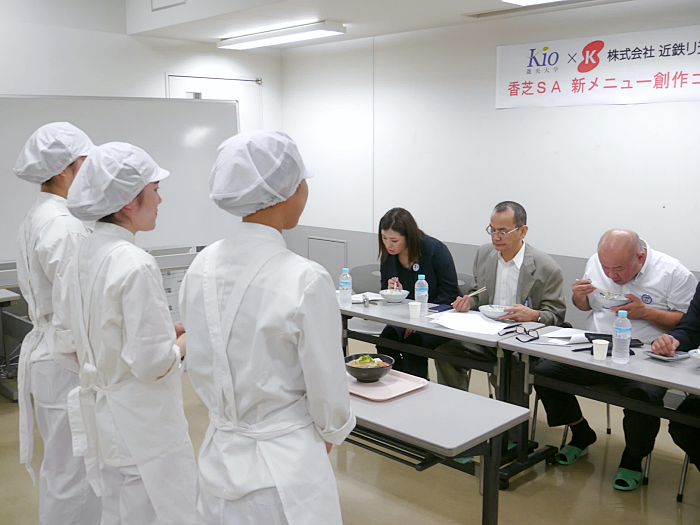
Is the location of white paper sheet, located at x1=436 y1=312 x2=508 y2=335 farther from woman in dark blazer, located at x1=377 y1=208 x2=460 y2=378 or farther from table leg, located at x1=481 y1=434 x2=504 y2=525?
table leg, located at x1=481 y1=434 x2=504 y2=525

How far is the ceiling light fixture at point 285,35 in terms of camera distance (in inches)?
195

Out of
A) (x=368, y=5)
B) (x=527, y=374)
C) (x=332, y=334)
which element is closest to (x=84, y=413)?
(x=332, y=334)

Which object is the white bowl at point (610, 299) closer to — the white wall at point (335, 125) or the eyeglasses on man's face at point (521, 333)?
the eyeglasses on man's face at point (521, 333)

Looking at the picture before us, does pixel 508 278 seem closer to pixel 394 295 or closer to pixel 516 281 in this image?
pixel 516 281

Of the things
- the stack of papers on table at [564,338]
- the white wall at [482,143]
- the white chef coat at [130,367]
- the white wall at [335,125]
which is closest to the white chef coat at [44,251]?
the white chef coat at [130,367]

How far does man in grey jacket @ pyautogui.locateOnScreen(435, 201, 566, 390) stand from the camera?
358cm

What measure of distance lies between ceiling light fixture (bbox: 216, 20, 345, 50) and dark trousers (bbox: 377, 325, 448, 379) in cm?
234

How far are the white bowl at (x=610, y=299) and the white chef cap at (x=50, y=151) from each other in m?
2.46

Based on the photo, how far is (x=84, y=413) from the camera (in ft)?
7.20

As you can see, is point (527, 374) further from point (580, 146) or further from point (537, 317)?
point (580, 146)

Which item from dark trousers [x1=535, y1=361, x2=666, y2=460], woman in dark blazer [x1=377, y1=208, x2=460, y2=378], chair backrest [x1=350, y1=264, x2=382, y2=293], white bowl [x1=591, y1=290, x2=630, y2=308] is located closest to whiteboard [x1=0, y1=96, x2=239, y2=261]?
chair backrest [x1=350, y1=264, x2=382, y2=293]

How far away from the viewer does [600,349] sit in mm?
2846

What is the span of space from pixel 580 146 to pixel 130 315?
3.53 m

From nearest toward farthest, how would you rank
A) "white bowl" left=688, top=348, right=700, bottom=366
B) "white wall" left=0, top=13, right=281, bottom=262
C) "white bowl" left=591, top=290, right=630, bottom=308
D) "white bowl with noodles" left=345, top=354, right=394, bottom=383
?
"white bowl with noodles" left=345, top=354, right=394, bottom=383 → "white bowl" left=688, top=348, right=700, bottom=366 → "white bowl" left=591, top=290, right=630, bottom=308 → "white wall" left=0, top=13, right=281, bottom=262
